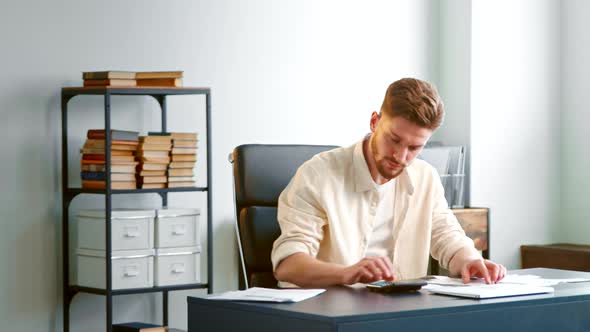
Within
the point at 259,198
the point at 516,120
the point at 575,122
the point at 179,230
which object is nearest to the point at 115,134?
the point at 179,230

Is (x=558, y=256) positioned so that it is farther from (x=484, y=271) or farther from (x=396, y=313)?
(x=396, y=313)

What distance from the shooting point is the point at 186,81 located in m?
3.88

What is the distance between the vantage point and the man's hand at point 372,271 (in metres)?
1.98

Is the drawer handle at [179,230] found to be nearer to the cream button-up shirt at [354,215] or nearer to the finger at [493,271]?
the cream button-up shirt at [354,215]

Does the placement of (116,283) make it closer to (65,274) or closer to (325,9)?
(65,274)

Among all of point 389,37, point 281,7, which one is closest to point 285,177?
point 281,7

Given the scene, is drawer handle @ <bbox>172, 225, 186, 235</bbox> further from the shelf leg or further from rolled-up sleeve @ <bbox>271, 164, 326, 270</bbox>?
rolled-up sleeve @ <bbox>271, 164, 326, 270</bbox>

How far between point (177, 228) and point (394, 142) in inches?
59.1

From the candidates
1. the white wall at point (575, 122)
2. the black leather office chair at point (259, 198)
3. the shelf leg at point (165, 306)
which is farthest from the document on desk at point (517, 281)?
the white wall at point (575, 122)

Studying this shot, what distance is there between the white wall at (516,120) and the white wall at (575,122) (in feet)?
0.13

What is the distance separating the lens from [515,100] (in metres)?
4.62

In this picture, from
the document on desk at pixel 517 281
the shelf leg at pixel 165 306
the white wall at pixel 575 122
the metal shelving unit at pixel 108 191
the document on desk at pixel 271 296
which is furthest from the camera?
the white wall at pixel 575 122

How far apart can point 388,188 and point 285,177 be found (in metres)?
0.29

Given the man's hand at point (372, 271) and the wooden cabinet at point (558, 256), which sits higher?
the man's hand at point (372, 271)
